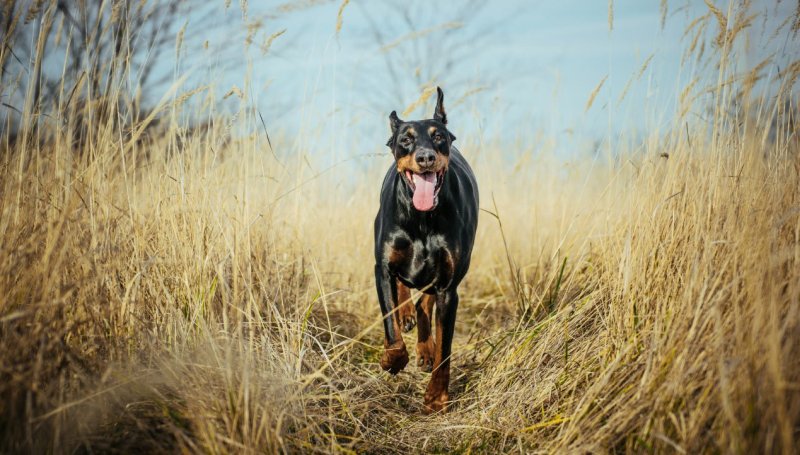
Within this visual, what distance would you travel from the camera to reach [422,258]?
10.2 ft

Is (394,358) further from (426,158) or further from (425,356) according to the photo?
(426,158)

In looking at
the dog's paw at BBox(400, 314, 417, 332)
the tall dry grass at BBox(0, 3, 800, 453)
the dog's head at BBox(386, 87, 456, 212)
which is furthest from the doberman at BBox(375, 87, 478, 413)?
the dog's paw at BBox(400, 314, 417, 332)

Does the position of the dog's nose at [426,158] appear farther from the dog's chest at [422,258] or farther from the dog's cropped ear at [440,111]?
the dog's cropped ear at [440,111]

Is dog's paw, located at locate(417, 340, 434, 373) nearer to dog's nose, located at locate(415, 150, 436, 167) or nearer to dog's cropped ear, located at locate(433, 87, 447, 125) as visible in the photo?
dog's nose, located at locate(415, 150, 436, 167)

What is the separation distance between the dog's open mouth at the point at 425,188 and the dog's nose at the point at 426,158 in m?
0.08

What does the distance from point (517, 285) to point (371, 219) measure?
1827 mm

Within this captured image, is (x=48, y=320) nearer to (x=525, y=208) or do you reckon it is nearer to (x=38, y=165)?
(x=38, y=165)

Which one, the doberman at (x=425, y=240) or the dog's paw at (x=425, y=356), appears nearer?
the doberman at (x=425, y=240)

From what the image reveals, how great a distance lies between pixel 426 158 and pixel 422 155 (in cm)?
3

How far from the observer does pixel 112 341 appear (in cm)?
222

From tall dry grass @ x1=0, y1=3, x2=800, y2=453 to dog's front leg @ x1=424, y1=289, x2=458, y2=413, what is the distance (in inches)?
4.9

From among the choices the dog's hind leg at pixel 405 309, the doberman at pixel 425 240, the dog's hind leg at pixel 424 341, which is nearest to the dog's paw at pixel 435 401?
the doberman at pixel 425 240

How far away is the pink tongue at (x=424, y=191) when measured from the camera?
2.88 meters

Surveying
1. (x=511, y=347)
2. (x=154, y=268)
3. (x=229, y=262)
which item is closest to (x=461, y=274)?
(x=511, y=347)
